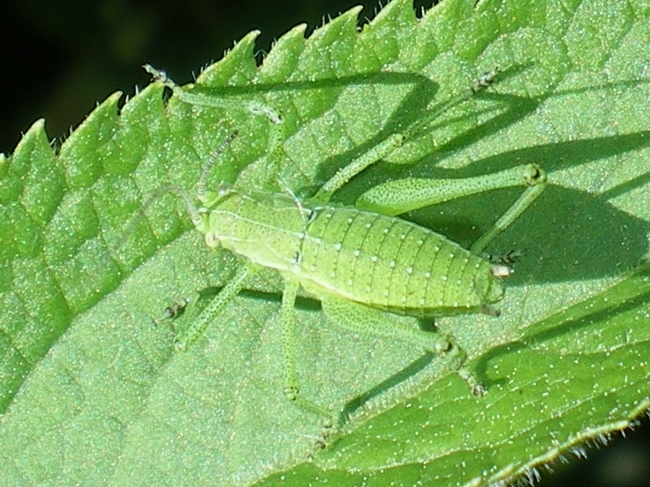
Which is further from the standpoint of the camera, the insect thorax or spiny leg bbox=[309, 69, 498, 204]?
the insect thorax

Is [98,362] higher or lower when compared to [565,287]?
higher

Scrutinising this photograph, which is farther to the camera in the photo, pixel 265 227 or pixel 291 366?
pixel 265 227

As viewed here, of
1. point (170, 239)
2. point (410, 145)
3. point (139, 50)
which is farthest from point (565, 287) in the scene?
point (139, 50)

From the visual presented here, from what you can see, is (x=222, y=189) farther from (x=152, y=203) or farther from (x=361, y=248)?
(x=361, y=248)

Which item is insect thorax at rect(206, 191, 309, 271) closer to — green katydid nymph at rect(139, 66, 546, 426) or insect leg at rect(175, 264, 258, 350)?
green katydid nymph at rect(139, 66, 546, 426)

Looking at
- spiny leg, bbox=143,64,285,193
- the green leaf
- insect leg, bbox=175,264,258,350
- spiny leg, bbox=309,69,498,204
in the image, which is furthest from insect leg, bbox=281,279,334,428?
spiny leg, bbox=143,64,285,193

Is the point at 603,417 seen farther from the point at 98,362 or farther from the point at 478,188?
the point at 98,362

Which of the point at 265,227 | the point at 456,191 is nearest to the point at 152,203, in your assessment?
the point at 265,227

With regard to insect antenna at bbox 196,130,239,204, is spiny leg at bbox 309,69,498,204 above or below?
below
